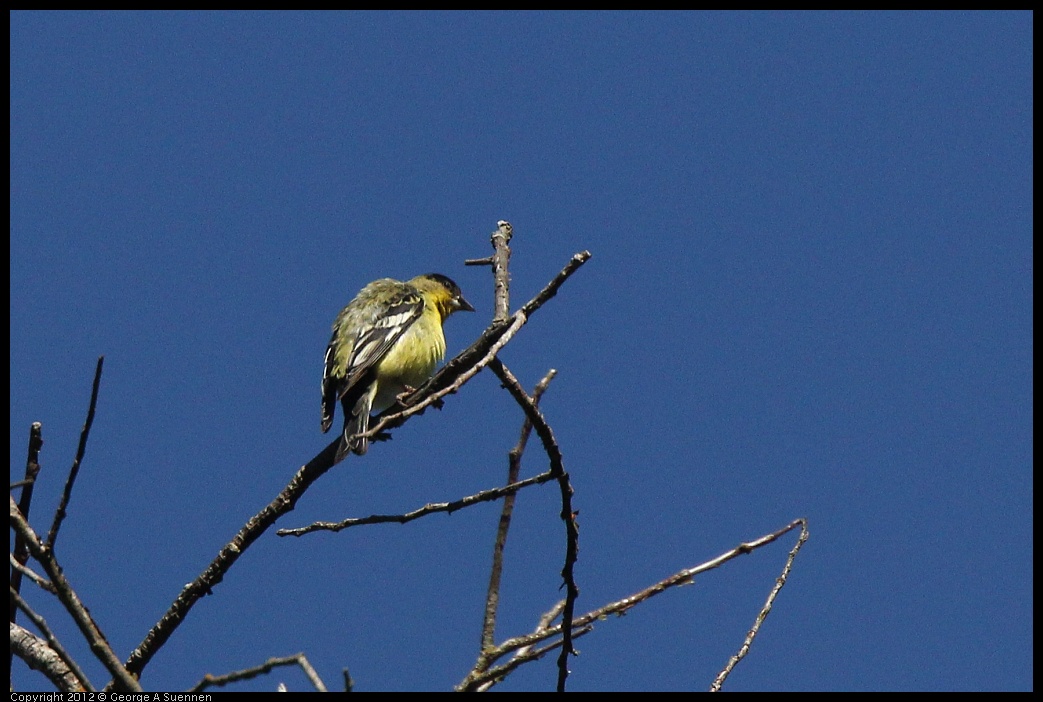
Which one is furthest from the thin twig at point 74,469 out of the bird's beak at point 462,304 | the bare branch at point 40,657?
the bird's beak at point 462,304

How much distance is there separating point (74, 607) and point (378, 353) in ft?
15.6

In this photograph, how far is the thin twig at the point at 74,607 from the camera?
111 inches

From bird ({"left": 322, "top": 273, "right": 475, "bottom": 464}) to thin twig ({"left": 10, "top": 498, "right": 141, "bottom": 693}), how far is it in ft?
12.7

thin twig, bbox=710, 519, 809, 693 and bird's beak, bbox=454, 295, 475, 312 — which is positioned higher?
bird's beak, bbox=454, 295, 475, 312

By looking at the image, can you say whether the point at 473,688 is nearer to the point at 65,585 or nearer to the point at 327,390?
the point at 65,585

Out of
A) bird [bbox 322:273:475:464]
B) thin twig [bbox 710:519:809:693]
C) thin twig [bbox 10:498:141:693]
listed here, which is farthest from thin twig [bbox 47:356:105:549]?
bird [bbox 322:273:475:464]

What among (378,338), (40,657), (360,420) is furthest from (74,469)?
(378,338)

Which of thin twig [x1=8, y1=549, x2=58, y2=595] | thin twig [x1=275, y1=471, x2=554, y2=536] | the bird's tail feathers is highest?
the bird's tail feathers

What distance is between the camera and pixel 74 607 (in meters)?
2.96

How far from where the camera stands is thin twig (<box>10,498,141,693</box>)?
9.24 ft

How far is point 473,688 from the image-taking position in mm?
3105

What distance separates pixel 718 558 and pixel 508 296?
1382mm

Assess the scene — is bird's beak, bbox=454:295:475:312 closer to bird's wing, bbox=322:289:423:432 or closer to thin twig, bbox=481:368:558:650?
bird's wing, bbox=322:289:423:432
